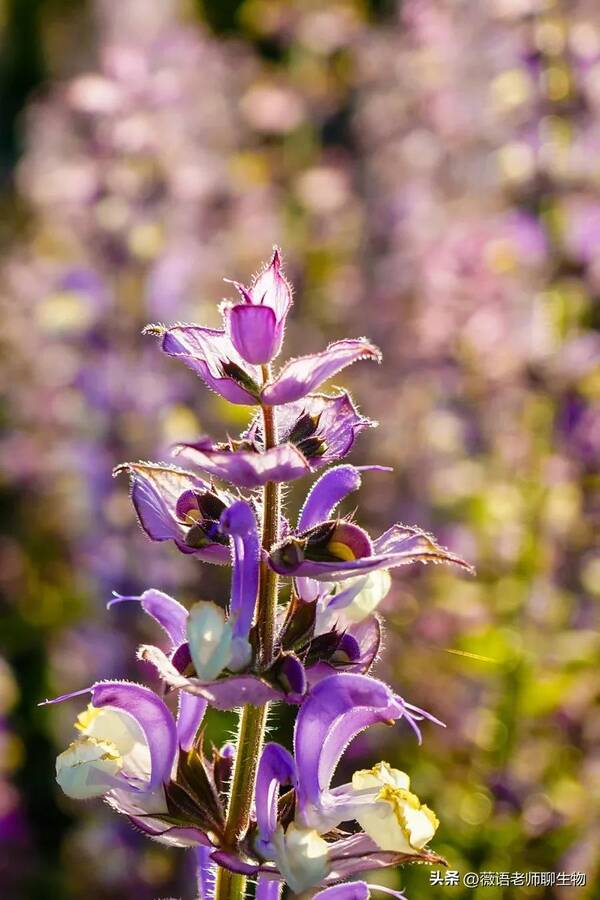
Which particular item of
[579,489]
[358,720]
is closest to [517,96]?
[579,489]

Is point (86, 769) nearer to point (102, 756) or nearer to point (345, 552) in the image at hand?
point (102, 756)

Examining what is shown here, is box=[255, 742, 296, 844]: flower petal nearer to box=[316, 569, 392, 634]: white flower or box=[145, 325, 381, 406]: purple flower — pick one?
box=[316, 569, 392, 634]: white flower

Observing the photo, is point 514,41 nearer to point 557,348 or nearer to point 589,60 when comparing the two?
point 589,60

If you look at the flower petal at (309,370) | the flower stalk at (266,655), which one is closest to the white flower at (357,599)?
the flower stalk at (266,655)

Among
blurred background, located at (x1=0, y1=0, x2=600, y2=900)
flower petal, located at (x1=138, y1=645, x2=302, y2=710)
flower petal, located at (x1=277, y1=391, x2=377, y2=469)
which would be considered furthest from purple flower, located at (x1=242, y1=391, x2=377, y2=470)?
blurred background, located at (x1=0, y1=0, x2=600, y2=900)

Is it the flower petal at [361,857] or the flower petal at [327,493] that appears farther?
the flower petal at [327,493]

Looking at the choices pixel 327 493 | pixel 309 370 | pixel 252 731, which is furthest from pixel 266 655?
pixel 309 370

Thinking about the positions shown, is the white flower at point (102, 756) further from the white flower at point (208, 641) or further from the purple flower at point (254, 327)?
the purple flower at point (254, 327)
